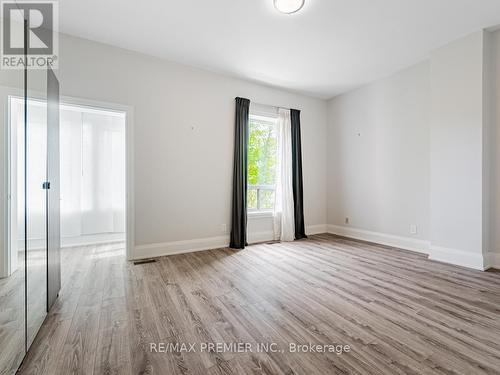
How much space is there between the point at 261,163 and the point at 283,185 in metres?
0.62

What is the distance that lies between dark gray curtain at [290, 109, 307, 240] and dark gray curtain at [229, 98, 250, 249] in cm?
116

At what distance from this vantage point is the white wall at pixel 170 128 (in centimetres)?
315

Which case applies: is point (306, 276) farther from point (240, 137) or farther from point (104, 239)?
point (104, 239)

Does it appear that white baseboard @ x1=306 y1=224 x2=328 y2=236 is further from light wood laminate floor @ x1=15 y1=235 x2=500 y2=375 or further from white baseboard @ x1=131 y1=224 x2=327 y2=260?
light wood laminate floor @ x1=15 y1=235 x2=500 y2=375

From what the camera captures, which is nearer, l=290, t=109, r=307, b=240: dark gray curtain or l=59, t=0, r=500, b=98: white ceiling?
l=59, t=0, r=500, b=98: white ceiling

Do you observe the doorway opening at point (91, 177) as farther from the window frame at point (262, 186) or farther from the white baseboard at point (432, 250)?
the white baseboard at point (432, 250)

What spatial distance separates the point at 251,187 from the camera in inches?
179

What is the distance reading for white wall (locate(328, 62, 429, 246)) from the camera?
377 cm

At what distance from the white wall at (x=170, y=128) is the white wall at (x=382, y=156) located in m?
2.00

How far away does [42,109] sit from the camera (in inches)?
73.7

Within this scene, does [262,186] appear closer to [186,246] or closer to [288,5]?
[186,246]

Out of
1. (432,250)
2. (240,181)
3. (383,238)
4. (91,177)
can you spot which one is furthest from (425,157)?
(91,177)

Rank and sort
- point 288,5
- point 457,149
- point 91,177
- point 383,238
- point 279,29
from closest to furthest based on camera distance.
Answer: point 288,5 < point 279,29 < point 457,149 < point 383,238 < point 91,177

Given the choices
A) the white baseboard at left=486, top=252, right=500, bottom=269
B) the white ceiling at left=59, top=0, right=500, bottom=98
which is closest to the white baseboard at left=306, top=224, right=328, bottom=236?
the white baseboard at left=486, top=252, right=500, bottom=269
